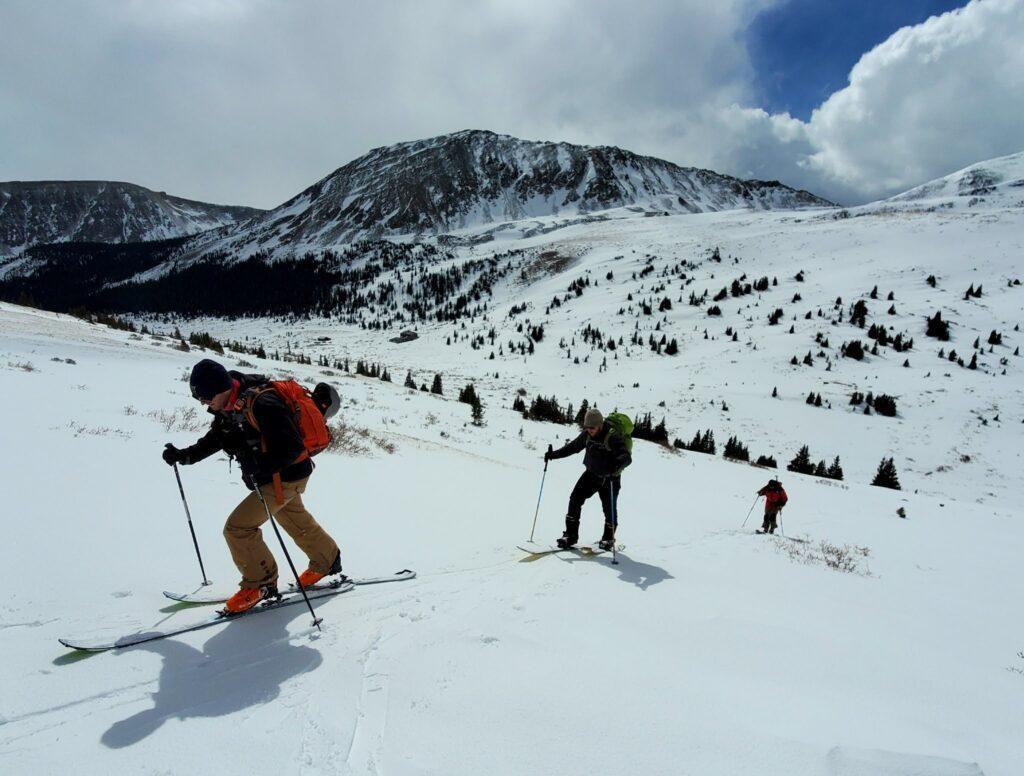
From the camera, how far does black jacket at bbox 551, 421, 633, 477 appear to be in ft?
19.7

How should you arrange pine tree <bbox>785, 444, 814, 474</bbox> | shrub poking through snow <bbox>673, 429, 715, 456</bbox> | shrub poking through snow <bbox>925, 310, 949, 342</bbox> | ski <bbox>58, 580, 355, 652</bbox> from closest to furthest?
ski <bbox>58, 580, 355, 652</bbox>
pine tree <bbox>785, 444, 814, 474</bbox>
shrub poking through snow <bbox>673, 429, 715, 456</bbox>
shrub poking through snow <bbox>925, 310, 949, 342</bbox>

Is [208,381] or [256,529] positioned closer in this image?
[208,381]

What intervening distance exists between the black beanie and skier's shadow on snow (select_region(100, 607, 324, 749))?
Result: 172cm

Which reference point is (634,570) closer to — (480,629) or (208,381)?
(480,629)

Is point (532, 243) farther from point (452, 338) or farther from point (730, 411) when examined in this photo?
point (730, 411)

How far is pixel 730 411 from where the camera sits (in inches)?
1145

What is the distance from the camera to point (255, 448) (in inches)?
144

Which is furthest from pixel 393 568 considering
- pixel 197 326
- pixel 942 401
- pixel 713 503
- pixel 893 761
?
pixel 197 326

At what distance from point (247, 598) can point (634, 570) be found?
12.8 ft

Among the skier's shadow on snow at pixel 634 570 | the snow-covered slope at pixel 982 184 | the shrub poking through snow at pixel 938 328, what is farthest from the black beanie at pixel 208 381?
the snow-covered slope at pixel 982 184

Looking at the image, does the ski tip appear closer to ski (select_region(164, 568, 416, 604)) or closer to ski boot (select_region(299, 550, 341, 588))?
ski (select_region(164, 568, 416, 604))

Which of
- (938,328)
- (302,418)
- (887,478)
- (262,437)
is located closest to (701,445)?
(887,478)

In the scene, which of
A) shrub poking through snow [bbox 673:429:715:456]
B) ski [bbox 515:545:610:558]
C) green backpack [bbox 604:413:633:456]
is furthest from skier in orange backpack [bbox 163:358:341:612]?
shrub poking through snow [bbox 673:429:715:456]

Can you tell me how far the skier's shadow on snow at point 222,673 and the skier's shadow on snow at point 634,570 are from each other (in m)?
3.17
